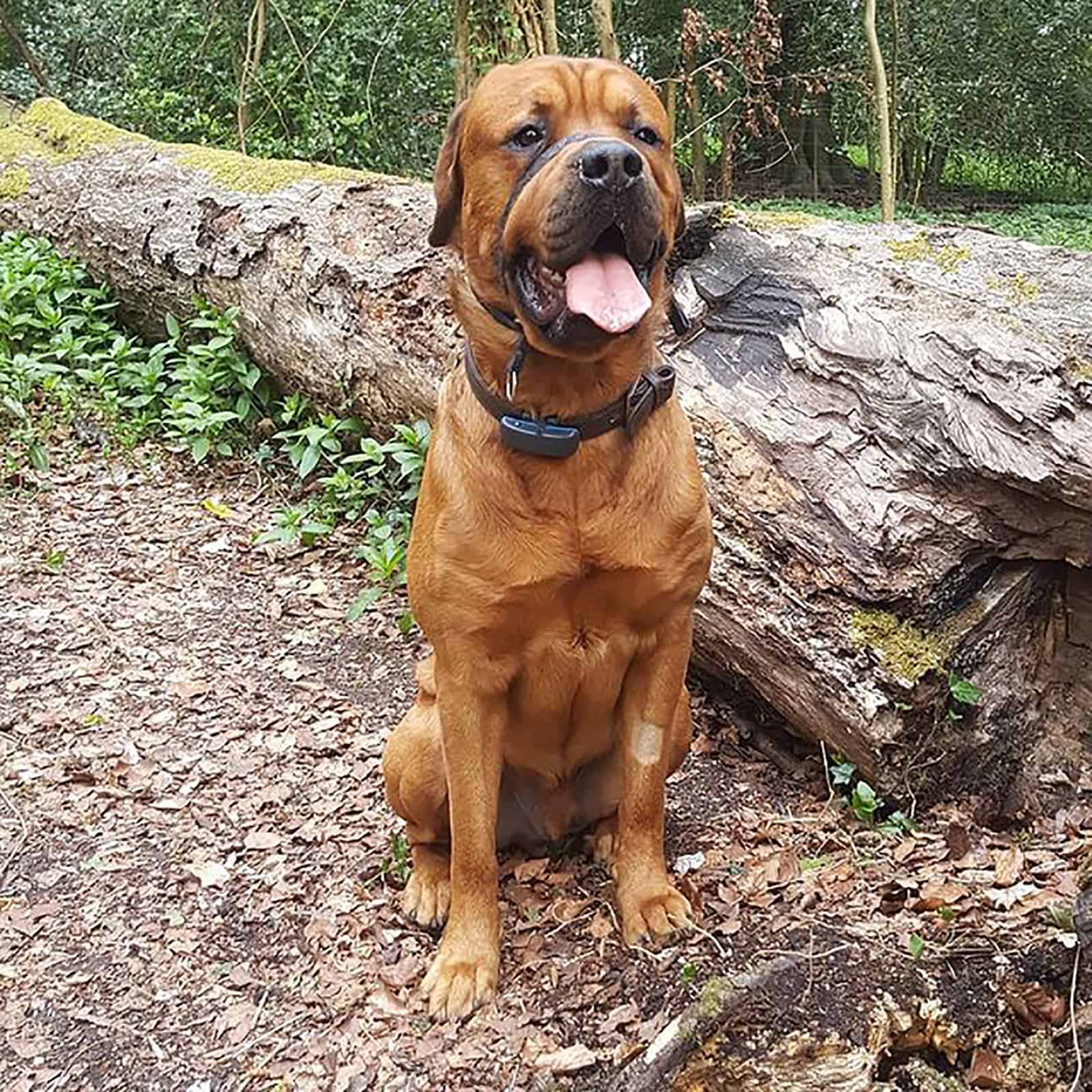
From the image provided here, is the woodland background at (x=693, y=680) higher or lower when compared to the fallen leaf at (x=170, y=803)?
higher

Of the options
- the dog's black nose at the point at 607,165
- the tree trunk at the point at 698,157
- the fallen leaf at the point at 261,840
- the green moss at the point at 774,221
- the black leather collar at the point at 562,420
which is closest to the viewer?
the dog's black nose at the point at 607,165

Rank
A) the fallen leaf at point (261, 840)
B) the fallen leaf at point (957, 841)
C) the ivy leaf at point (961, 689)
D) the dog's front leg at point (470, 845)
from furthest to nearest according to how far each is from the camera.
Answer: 1. the fallen leaf at point (261, 840)
2. the ivy leaf at point (961, 689)
3. the fallen leaf at point (957, 841)
4. the dog's front leg at point (470, 845)

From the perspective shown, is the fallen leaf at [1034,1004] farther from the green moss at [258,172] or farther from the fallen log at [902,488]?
the green moss at [258,172]

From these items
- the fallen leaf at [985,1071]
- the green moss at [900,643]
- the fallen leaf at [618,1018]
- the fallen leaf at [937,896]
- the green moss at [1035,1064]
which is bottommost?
the fallen leaf at [618,1018]

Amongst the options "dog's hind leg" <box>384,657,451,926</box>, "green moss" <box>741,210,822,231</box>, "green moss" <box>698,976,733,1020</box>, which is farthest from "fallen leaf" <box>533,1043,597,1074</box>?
"green moss" <box>741,210,822,231</box>

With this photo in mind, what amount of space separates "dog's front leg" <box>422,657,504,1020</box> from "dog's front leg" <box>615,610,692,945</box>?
1.06 ft

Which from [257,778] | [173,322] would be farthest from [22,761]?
[173,322]

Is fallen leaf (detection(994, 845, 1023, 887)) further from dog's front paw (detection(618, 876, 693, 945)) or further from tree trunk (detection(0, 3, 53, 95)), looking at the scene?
tree trunk (detection(0, 3, 53, 95))

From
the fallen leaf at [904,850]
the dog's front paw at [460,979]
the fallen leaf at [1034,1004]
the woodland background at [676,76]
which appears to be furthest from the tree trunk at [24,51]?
the fallen leaf at [1034,1004]

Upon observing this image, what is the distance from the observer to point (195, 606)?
521 centimetres

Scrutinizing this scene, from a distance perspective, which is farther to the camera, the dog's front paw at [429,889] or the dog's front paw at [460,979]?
the dog's front paw at [429,889]

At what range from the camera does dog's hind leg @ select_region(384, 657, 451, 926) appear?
321cm

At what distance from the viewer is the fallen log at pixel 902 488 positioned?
3.42m

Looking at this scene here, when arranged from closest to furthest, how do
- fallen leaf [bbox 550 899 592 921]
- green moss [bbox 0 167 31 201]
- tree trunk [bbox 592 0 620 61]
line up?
fallen leaf [bbox 550 899 592 921]
tree trunk [bbox 592 0 620 61]
green moss [bbox 0 167 31 201]
